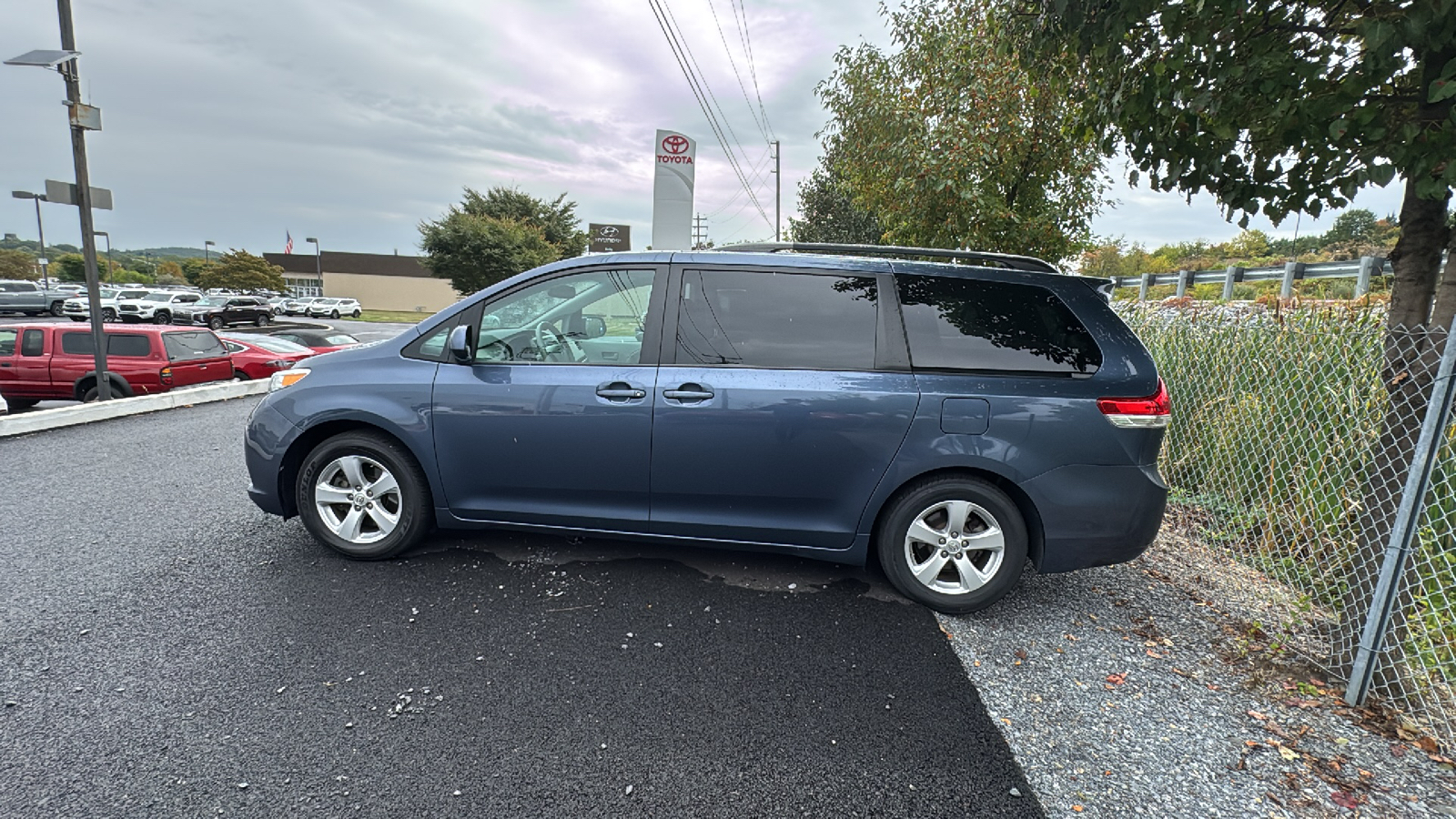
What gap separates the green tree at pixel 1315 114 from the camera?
2.43m

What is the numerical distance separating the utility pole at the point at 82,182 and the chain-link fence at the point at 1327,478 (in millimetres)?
12517

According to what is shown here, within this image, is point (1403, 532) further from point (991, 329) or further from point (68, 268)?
point (68, 268)

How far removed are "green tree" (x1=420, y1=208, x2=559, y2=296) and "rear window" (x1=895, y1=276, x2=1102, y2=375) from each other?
125ft

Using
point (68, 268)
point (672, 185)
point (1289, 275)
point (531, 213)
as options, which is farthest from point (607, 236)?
point (68, 268)

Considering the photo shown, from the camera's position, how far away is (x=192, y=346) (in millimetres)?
10906

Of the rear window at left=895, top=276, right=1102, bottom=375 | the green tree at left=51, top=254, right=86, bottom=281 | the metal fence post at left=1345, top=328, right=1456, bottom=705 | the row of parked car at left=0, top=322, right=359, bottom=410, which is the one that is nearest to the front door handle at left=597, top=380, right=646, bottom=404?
the rear window at left=895, top=276, right=1102, bottom=375

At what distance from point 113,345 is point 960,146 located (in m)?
12.5

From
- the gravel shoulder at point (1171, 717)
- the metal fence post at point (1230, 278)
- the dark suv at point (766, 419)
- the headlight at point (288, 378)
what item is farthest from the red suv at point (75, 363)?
the metal fence post at point (1230, 278)

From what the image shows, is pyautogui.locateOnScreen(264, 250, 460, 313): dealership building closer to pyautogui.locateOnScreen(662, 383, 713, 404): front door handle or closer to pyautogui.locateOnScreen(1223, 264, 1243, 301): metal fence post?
pyautogui.locateOnScreen(1223, 264, 1243, 301): metal fence post

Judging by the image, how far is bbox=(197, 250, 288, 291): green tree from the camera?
58.8 m

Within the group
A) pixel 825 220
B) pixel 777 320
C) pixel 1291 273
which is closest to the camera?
pixel 777 320

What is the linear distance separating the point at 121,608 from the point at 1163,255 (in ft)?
247

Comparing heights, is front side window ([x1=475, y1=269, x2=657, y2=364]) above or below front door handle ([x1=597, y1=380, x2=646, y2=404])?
above

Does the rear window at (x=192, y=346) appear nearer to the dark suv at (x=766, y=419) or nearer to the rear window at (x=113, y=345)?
the rear window at (x=113, y=345)
